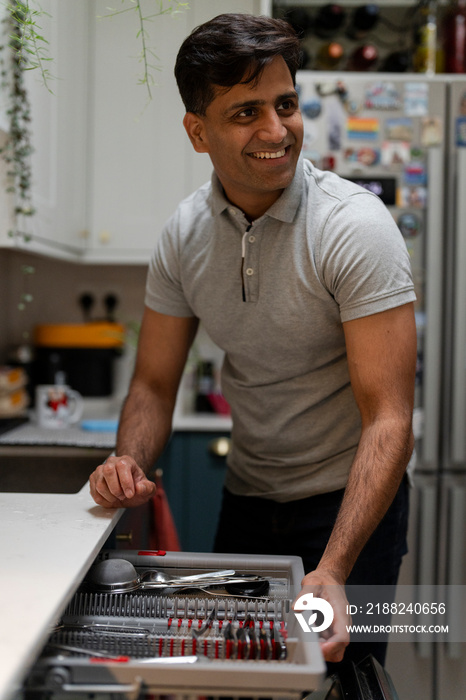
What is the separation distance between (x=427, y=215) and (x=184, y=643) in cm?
174

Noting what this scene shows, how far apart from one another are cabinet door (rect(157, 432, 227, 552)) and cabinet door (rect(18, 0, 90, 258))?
0.69m

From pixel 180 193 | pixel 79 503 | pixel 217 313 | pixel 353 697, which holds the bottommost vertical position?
pixel 353 697

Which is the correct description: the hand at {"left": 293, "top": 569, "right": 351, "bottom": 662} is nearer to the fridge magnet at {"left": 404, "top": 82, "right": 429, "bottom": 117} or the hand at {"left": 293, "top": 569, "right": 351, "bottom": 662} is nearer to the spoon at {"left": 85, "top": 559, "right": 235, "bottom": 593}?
the spoon at {"left": 85, "top": 559, "right": 235, "bottom": 593}

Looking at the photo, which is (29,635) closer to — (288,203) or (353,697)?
(353,697)

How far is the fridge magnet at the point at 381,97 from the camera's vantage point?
2184 mm

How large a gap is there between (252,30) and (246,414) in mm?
644

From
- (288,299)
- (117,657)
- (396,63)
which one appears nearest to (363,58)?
(396,63)

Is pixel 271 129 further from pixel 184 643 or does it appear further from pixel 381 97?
pixel 381 97

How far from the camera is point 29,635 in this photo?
59cm

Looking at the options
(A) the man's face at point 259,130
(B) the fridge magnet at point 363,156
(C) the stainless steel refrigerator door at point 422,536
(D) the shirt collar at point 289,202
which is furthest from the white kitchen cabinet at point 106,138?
(C) the stainless steel refrigerator door at point 422,536

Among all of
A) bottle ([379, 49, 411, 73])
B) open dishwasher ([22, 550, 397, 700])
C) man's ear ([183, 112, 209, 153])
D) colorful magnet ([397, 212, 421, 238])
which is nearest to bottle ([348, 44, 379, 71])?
bottle ([379, 49, 411, 73])

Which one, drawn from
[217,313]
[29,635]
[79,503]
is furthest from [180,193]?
[29,635]

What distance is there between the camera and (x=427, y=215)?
2.17 m

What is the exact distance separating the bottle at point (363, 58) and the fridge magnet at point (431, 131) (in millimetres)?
343
